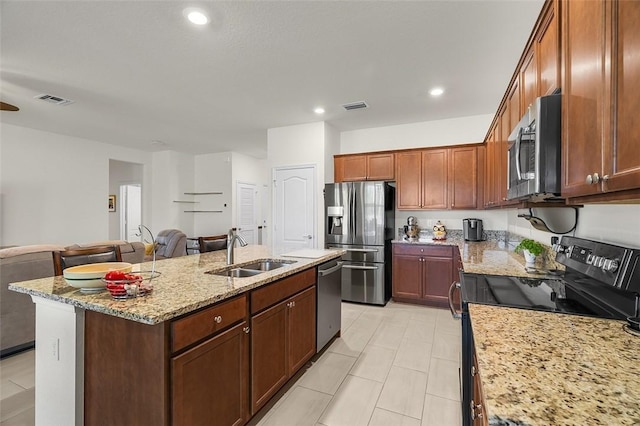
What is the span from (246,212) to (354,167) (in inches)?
145

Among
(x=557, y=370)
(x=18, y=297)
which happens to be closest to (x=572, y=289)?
(x=557, y=370)

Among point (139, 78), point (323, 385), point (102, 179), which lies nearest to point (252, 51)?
point (139, 78)

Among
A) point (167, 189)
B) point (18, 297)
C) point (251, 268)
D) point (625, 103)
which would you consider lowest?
point (18, 297)

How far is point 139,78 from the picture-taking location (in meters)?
3.11

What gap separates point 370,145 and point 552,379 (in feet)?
14.9

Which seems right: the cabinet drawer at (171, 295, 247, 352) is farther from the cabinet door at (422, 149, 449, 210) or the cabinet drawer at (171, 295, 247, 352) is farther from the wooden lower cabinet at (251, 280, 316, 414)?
the cabinet door at (422, 149, 449, 210)

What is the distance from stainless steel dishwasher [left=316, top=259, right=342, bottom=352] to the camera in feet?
8.64

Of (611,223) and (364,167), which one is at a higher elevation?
(364,167)

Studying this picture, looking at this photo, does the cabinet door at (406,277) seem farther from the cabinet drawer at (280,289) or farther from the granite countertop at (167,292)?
the granite countertop at (167,292)

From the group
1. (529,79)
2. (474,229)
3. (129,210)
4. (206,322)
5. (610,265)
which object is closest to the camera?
(610,265)

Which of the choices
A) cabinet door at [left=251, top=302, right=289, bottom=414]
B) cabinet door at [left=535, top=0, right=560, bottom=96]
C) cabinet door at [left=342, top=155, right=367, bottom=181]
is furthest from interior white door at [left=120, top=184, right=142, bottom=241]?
cabinet door at [left=535, top=0, right=560, bottom=96]

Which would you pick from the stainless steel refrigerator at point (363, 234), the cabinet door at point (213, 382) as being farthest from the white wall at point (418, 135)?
the cabinet door at point (213, 382)

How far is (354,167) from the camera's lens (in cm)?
478

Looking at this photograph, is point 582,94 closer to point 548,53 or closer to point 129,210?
point 548,53
